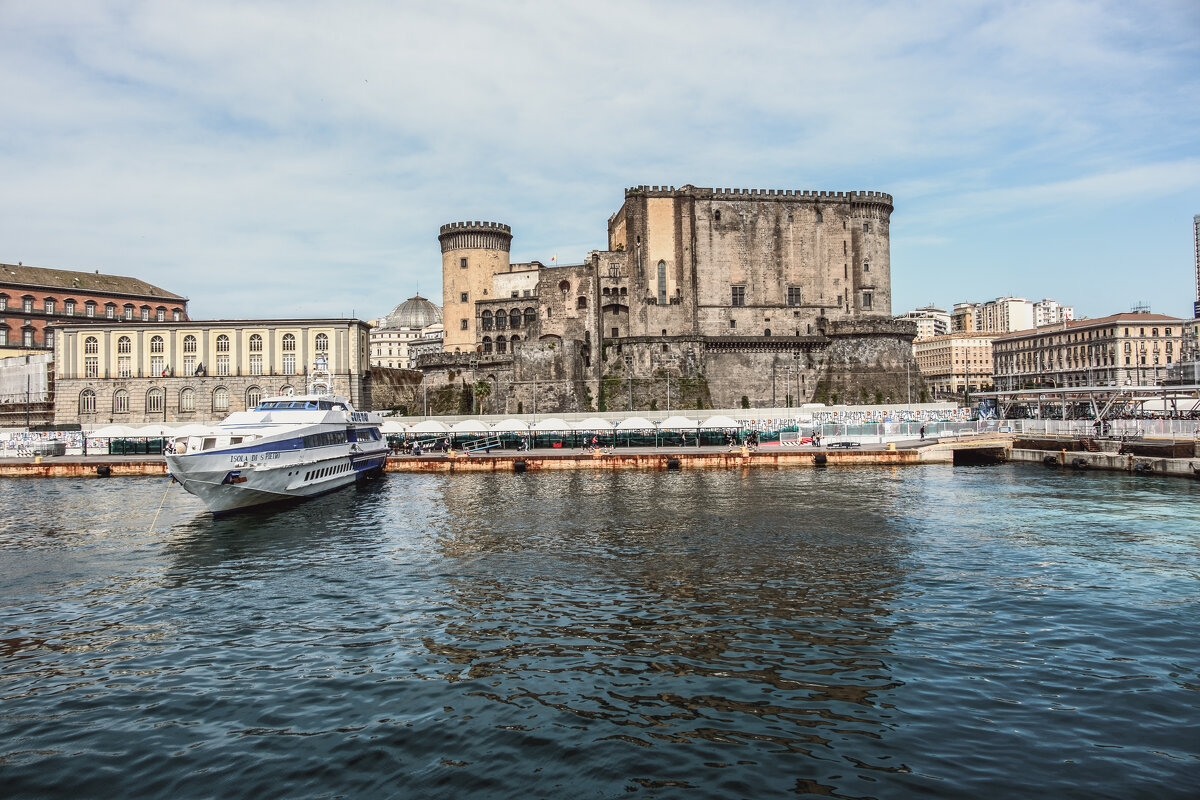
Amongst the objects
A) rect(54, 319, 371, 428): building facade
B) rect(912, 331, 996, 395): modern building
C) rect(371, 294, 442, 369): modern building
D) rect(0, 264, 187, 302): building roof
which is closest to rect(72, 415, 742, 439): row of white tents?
rect(54, 319, 371, 428): building facade

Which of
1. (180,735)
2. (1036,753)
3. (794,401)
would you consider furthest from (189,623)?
(794,401)

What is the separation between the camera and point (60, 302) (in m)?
109

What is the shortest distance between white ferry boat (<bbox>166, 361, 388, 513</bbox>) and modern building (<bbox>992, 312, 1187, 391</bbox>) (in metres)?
116

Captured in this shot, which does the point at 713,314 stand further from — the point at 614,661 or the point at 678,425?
the point at 614,661

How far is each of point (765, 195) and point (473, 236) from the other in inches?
1430

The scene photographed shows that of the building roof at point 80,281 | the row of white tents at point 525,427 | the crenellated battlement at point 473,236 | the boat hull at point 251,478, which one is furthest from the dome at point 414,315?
the boat hull at point 251,478

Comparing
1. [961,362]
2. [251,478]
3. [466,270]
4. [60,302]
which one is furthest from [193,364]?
[961,362]

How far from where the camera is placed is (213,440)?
1407 inches

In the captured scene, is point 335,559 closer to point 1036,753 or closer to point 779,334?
point 1036,753

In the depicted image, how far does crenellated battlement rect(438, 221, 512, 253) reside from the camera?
96.8 m

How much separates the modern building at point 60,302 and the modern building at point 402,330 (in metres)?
53.8

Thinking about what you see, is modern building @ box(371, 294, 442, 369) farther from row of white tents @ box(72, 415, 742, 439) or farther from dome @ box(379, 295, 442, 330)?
row of white tents @ box(72, 415, 742, 439)

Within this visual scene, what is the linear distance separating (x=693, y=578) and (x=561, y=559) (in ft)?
16.1

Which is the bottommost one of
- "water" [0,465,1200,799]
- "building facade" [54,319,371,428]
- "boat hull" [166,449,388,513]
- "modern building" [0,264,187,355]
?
"water" [0,465,1200,799]
